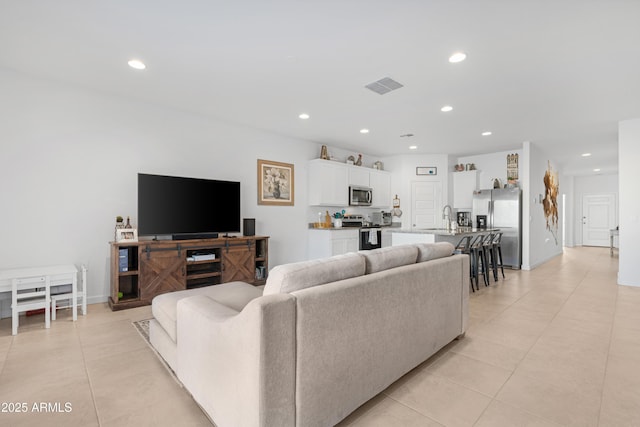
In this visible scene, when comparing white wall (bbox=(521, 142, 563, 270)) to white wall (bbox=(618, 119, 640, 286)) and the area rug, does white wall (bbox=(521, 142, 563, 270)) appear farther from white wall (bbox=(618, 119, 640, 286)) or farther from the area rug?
the area rug

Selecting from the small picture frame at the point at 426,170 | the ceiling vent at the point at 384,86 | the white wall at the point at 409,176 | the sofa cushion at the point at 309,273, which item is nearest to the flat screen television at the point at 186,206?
the ceiling vent at the point at 384,86

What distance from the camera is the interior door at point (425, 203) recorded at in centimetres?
757

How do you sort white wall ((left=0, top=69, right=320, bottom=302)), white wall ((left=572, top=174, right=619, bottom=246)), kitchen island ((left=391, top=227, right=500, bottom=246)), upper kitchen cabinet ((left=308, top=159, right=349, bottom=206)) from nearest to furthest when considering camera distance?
white wall ((left=0, top=69, right=320, bottom=302)) < kitchen island ((left=391, top=227, right=500, bottom=246)) < upper kitchen cabinet ((left=308, top=159, right=349, bottom=206)) < white wall ((left=572, top=174, right=619, bottom=246))

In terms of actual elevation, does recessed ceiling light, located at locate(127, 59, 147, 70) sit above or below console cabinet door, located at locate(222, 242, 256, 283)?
above

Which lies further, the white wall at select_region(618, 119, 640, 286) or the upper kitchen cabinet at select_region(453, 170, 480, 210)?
the upper kitchen cabinet at select_region(453, 170, 480, 210)

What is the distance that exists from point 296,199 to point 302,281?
4438 mm

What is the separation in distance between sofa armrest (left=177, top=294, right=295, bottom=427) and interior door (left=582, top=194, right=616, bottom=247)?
13712 millimetres

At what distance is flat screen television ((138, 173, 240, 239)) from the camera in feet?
12.9

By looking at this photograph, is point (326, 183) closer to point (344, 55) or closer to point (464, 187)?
point (344, 55)

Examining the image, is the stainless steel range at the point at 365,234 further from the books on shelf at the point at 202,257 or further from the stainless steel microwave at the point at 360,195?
the books on shelf at the point at 202,257

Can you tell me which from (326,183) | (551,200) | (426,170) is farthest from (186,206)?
(551,200)

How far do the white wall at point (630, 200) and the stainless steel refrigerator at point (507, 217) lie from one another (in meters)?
1.72

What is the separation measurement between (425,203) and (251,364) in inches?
273

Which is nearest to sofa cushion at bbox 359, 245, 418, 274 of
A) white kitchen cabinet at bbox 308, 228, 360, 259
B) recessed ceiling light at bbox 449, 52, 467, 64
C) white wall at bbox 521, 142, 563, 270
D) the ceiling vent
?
recessed ceiling light at bbox 449, 52, 467, 64
